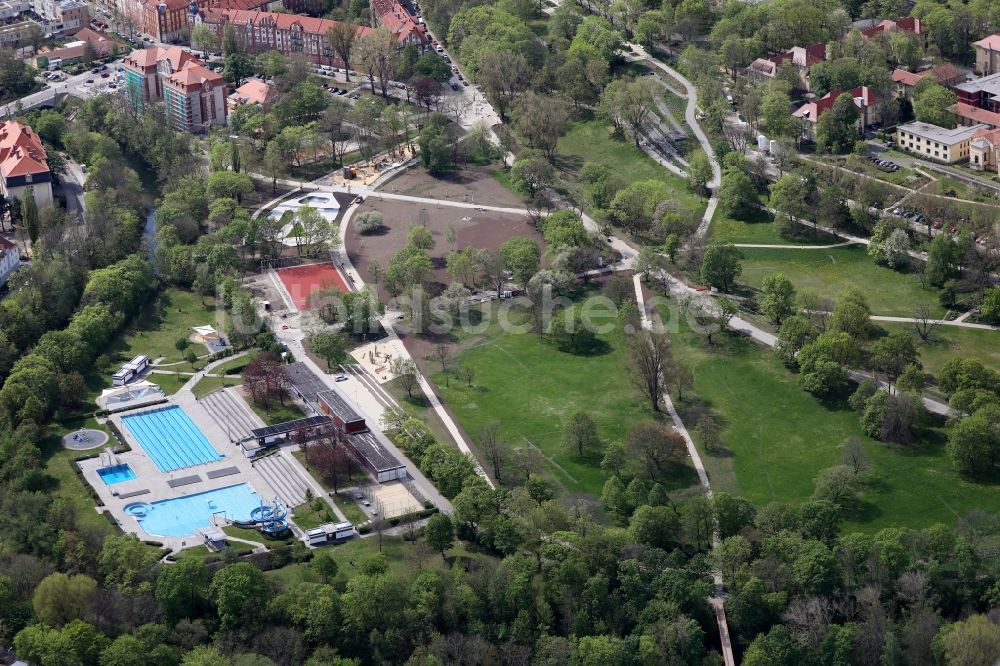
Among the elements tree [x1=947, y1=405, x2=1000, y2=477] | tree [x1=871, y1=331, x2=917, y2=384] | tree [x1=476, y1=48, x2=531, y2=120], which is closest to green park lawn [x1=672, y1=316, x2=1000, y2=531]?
tree [x1=947, y1=405, x2=1000, y2=477]

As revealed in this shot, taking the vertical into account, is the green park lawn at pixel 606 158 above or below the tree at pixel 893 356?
below

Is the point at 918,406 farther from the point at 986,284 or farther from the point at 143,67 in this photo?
the point at 143,67

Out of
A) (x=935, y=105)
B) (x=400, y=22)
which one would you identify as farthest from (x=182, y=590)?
(x=400, y=22)

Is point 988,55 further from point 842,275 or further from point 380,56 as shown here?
point 380,56

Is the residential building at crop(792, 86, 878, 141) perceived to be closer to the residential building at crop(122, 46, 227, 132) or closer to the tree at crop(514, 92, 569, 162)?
the tree at crop(514, 92, 569, 162)

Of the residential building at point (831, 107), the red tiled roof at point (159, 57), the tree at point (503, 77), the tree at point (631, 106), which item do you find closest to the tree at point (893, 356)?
the residential building at point (831, 107)

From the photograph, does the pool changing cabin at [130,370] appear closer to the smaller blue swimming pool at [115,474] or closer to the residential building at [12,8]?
the smaller blue swimming pool at [115,474]
